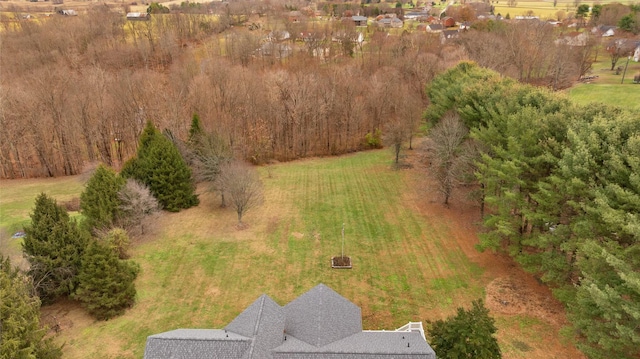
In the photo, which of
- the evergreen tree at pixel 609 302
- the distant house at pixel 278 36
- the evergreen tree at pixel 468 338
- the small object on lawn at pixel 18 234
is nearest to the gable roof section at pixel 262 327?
the evergreen tree at pixel 468 338

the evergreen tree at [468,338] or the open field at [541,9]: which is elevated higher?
the open field at [541,9]

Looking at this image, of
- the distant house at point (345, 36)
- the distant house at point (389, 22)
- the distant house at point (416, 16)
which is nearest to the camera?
the distant house at point (345, 36)

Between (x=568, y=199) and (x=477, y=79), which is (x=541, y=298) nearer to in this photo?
(x=568, y=199)

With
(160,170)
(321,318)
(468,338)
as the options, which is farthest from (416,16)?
(468,338)

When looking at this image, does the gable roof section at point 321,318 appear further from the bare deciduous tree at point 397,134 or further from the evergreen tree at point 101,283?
the bare deciduous tree at point 397,134

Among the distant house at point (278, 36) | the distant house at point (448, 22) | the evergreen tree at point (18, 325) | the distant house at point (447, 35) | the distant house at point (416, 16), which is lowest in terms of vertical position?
the evergreen tree at point (18, 325)

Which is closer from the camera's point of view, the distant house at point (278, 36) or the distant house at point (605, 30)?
the distant house at point (278, 36)

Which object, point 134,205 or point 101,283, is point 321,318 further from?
point 134,205

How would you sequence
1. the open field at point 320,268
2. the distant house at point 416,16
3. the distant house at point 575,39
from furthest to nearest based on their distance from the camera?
the distant house at point 416,16
the distant house at point 575,39
the open field at point 320,268
